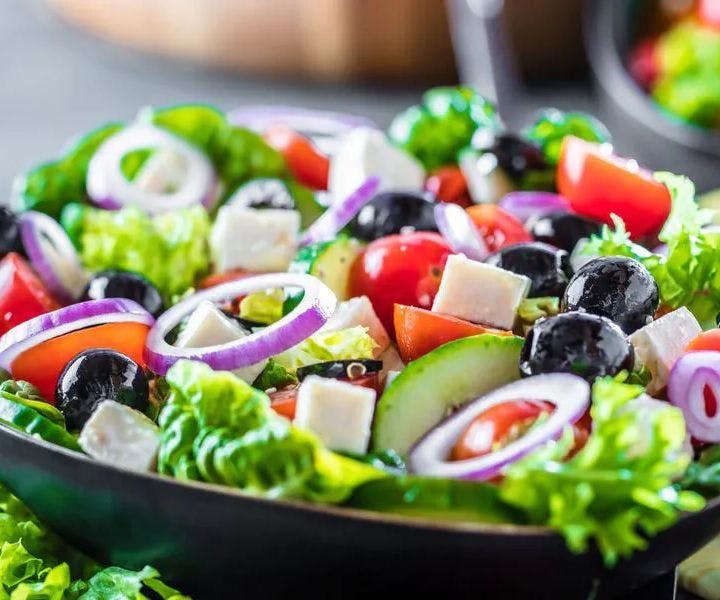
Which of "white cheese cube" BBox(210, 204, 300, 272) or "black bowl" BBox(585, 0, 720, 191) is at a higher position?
"white cheese cube" BBox(210, 204, 300, 272)

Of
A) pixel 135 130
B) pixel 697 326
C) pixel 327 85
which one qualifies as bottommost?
pixel 327 85

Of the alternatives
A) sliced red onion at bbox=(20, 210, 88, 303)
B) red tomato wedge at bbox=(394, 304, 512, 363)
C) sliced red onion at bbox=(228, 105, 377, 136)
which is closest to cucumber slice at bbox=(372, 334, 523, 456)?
red tomato wedge at bbox=(394, 304, 512, 363)

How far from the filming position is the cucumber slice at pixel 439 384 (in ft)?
5.70

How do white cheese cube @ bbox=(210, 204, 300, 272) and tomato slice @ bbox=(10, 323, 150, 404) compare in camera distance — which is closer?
tomato slice @ bbox=(10, 323, 150, 404)

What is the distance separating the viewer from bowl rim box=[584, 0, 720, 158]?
3.66 m

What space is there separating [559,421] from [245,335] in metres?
0.60

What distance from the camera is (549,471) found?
1.45 meters

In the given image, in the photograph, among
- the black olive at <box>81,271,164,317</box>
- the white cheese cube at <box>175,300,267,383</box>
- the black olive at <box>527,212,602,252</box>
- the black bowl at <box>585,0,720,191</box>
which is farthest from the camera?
the black bowl at <box>585,0,720,191</box>

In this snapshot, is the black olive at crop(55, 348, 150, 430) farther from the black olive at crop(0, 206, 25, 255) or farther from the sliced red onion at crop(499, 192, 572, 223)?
the sliced red onion at crop(499, 192, 572, 223)

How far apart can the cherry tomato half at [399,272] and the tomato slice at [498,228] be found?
0.44 feet

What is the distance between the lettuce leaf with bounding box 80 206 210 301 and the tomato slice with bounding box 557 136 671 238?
2.61 feet

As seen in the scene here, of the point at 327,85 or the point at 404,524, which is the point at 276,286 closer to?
the point at 404,524

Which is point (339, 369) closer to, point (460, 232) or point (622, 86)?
point (460, 232)

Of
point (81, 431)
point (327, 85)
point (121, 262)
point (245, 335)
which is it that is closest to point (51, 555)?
point (81, 431)
